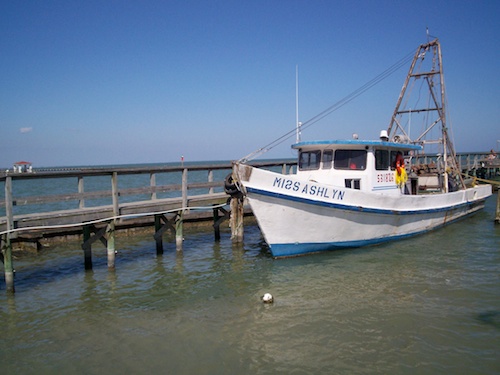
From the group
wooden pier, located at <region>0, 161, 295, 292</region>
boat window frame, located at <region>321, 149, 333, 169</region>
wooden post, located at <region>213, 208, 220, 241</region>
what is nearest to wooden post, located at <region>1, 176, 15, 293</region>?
wooden pier, located at <region>0, 161, 295, 292</region>

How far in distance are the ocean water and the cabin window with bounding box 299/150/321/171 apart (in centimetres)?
291

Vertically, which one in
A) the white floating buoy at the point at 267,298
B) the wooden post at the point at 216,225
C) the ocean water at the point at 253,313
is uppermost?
the wooden post at the point at 216,225

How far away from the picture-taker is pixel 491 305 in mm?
7492

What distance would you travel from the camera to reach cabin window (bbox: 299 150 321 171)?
12.6 m

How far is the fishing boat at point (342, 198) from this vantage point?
10.1 meters

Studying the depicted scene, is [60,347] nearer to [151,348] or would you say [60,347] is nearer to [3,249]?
[151,348]

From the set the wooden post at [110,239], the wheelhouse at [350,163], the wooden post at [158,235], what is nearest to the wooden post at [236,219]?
the wooden post at [158,235]

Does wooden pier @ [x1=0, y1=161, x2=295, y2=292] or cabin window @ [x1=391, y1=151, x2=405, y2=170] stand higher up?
cabin window @ [x1=391, y1=151, x2=405, y2=170]

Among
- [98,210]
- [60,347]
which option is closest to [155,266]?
[98,210]


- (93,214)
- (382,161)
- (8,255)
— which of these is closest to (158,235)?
(93,214)

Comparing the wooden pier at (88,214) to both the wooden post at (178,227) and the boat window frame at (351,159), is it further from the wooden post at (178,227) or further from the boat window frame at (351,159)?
the boat window frame at (351,159)

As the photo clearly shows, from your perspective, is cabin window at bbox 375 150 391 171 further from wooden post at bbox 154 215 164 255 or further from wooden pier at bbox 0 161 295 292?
wooden post at bbox 154 215 164 255

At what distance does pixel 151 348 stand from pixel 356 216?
697cm

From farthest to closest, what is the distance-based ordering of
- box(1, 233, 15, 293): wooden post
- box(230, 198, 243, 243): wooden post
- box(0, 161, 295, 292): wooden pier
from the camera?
box(230, 198, 243, 243): wooden post → box(0, 161, 295, 292): wooden pier → box(1, 233, 15, 293): wooden post
